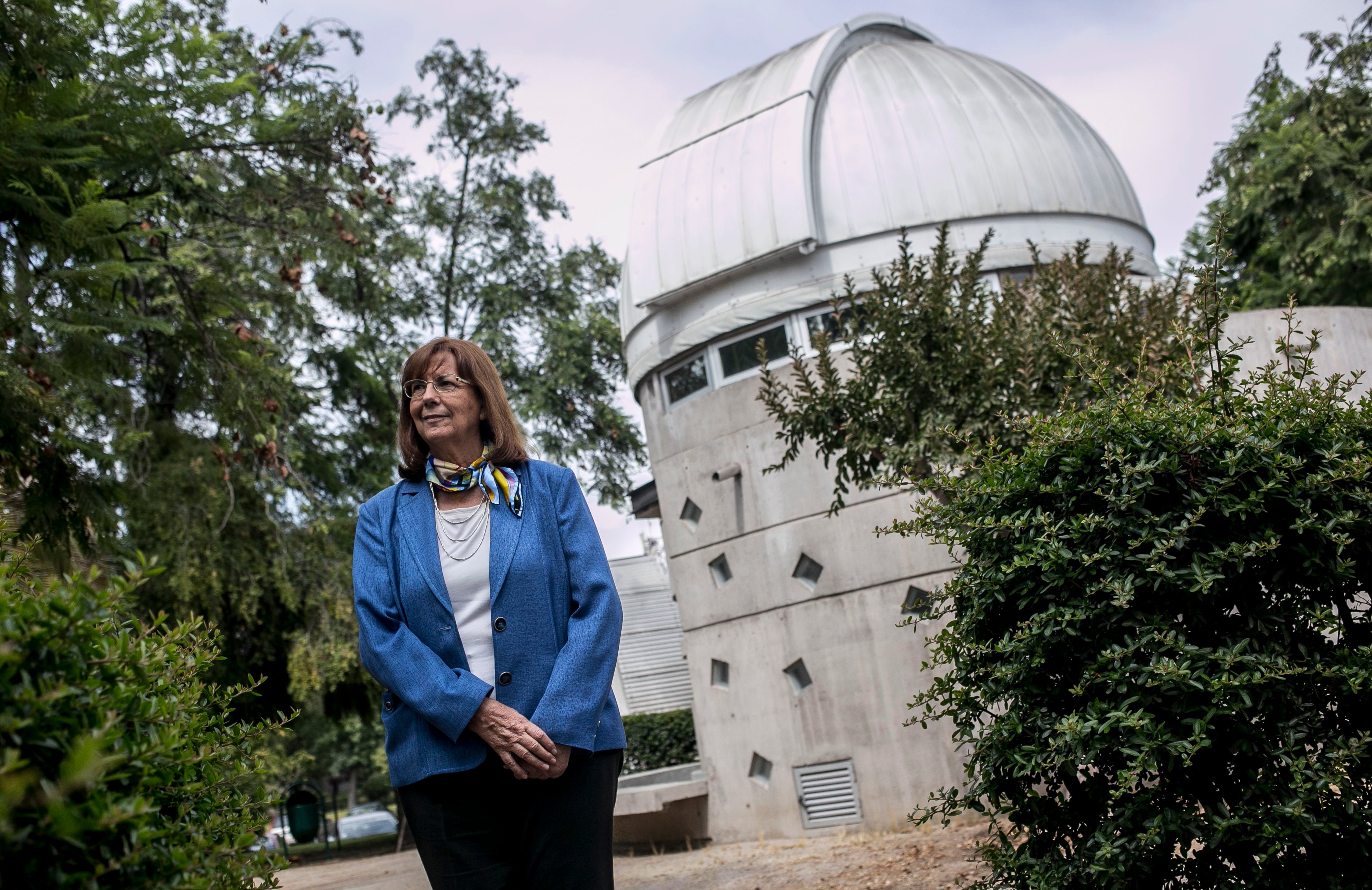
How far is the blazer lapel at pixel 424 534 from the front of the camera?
2.94 m

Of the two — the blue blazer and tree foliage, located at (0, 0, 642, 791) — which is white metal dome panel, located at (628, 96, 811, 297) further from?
the blue blazer

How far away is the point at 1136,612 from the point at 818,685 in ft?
24.6

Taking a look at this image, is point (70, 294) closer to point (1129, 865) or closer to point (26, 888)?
point (26, 888)

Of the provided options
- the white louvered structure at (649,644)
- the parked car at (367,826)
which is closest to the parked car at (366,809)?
the parked car at (367,826)

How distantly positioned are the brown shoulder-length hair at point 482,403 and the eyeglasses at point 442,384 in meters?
0.02

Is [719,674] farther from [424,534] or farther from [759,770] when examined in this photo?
[424,534]

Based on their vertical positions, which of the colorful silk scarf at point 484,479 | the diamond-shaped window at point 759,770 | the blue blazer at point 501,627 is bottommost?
the diamond-shaped window at point 759,770

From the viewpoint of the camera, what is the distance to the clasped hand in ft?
8.73

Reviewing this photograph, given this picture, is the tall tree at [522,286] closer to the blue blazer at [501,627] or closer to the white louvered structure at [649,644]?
the white louvered structure at [649,644]

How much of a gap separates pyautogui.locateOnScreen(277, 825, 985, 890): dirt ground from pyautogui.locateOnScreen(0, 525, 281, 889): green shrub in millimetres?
4462

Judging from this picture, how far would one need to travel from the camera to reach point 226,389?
23.5ft

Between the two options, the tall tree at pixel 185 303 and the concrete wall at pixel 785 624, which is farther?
the concrete wall at pixel 785 624

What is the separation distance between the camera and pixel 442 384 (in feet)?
10.6

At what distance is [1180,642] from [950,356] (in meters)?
3.97
